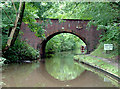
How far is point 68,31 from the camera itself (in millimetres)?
15641

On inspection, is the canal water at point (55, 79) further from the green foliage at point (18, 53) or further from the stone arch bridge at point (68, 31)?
the stone arch bridge at point (68, 31)

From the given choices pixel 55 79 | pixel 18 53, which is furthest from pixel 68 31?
pixel 55 79

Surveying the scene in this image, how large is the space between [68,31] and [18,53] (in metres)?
5.65

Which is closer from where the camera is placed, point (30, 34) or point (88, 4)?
point (88, 4)

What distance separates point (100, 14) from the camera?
9.34m

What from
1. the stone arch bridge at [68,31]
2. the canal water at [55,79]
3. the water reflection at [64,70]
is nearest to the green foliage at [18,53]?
the water reflection at [64,70]

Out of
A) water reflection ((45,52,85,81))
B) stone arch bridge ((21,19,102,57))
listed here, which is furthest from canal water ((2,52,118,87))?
stone arch bridge ((21,19,102,57))

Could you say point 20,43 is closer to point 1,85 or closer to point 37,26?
point 37,26

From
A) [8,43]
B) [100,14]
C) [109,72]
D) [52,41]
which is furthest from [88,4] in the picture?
[52,41]

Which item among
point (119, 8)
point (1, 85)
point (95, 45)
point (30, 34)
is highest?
point (119, 8)

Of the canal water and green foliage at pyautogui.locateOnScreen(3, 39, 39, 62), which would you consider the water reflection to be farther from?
green foliage at pyautogui.locateOnScreen(3, 39, 39, 62)

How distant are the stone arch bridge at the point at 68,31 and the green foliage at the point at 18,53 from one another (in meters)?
2.37

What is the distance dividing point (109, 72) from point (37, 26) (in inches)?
191

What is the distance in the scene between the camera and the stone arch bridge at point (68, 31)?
1548cm
